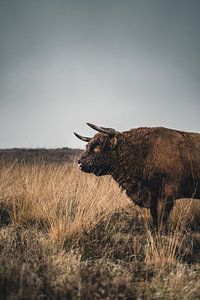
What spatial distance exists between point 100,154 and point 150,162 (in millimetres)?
1128

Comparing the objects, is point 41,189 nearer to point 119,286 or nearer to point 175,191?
point 175,191

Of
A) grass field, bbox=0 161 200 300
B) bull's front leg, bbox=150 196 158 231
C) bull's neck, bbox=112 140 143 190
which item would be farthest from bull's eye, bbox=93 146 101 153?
bull's front leg, bbox=150 196 158 231

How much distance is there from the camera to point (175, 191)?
740 centimetres

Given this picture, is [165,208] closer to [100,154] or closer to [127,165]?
[127,165]

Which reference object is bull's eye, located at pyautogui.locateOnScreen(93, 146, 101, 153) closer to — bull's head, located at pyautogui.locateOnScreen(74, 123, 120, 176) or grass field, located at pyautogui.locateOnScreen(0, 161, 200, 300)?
bull's head, located at pyautogui.locateOnScreen(74, 123, 120, 176)

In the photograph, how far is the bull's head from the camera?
8398mm

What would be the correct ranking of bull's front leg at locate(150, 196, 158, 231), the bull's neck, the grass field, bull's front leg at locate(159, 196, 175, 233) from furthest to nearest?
1. the bull's neck
2. bull's front leg at locate(150, 196, 158, 231)
3. bull's front leg at locate(159, 196, 175, 233)
4. the grass field

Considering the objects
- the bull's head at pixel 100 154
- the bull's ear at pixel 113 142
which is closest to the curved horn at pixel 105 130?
the bull's head at pixel 100 154

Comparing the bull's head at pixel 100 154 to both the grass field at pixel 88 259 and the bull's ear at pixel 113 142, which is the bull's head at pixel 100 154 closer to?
the bull's ear at pixel 113 142

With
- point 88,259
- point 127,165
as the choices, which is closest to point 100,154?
point 127,165

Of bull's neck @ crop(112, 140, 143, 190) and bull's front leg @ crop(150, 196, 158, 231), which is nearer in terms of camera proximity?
bull's front leg @ crop(150, 196, 158, 231)

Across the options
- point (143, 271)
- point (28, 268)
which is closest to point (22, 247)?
point (28, 268)

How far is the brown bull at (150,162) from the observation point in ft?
24.6

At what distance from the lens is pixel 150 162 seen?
25.3 feet
